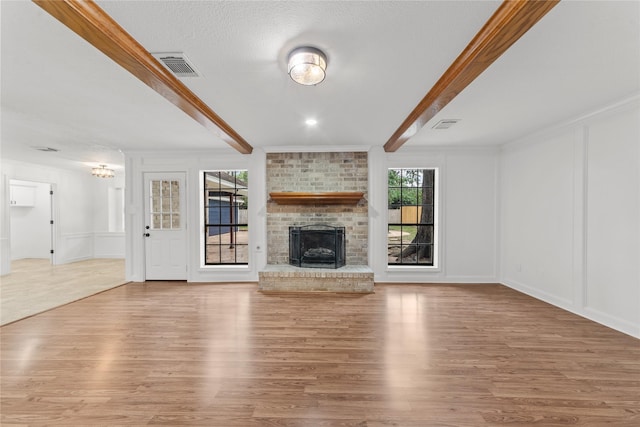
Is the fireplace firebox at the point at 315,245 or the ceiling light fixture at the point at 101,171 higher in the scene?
the ceiling light fixture at the point at 101,171

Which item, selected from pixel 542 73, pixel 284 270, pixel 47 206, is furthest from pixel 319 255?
pixel 47 206

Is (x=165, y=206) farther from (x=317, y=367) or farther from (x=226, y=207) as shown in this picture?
(x=317, y=367)

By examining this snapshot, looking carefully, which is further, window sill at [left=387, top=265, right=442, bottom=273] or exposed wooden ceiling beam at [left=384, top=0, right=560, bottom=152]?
window sill at [left=387, top=265, right=442, bottom=273]

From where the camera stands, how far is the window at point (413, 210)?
489 cm

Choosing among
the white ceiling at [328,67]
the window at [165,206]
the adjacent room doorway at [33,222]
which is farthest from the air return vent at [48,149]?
the adjacent room doorway at [33,222]

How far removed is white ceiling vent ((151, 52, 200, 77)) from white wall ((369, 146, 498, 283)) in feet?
10.2

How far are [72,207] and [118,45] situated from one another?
7.40 m

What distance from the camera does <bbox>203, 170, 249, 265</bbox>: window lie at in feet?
16.3

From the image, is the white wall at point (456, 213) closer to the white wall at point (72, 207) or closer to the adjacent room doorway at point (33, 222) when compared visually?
the white wall at point (72, 207)

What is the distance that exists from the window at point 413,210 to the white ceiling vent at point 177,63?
3777mm

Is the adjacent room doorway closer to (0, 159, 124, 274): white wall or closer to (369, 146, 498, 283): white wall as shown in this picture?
(0, 159, 124, 274): white wall

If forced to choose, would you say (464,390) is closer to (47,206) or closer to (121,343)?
(121,343)

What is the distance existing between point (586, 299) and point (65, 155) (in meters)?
8.70

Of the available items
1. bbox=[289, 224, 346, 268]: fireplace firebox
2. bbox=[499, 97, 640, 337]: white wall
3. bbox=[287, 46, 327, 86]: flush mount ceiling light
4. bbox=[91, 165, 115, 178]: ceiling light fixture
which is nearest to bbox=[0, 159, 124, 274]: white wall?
bbox=[91, 165, 115, 178]: ceiling light fixture
